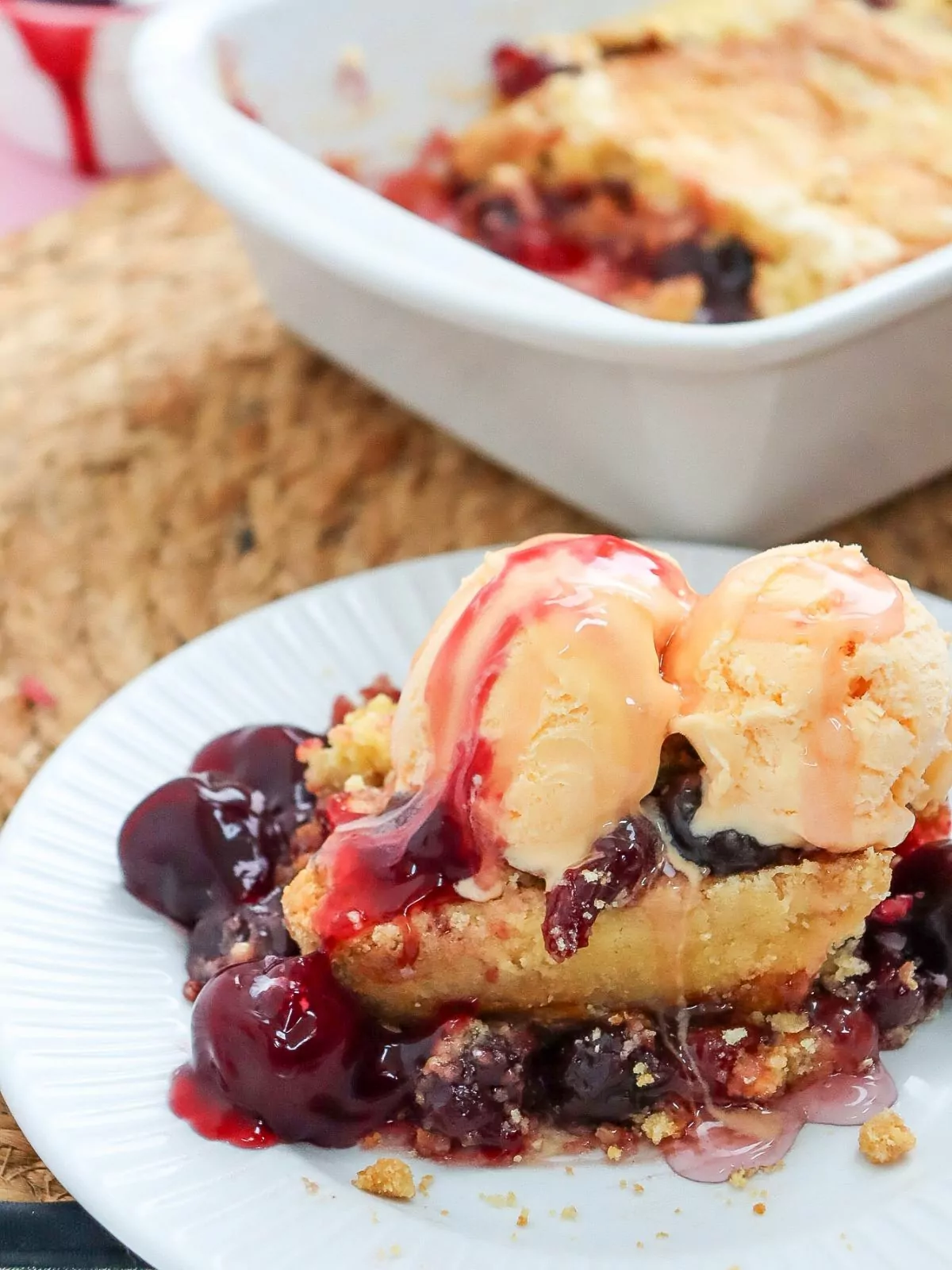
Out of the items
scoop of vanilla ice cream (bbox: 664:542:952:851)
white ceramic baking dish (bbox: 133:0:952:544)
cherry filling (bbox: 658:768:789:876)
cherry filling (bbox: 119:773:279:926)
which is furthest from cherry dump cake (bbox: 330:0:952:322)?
cherry filling (bbox: 119:773:279:926)

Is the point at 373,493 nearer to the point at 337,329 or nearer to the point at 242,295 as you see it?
the point at 337,329

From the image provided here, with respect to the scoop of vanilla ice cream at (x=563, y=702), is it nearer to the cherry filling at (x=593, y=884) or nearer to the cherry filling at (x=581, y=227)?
the cherry filling at (x=593, y=884)

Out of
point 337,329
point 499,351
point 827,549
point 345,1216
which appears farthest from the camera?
point 337,329

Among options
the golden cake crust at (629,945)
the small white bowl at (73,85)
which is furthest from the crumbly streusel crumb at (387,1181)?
the small white bowl at (73,85)

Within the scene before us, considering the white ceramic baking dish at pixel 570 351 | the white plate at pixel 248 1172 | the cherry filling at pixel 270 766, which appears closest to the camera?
the white plate at pixel 248 1172

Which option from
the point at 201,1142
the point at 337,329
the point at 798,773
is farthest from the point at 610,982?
the point at 337,329
